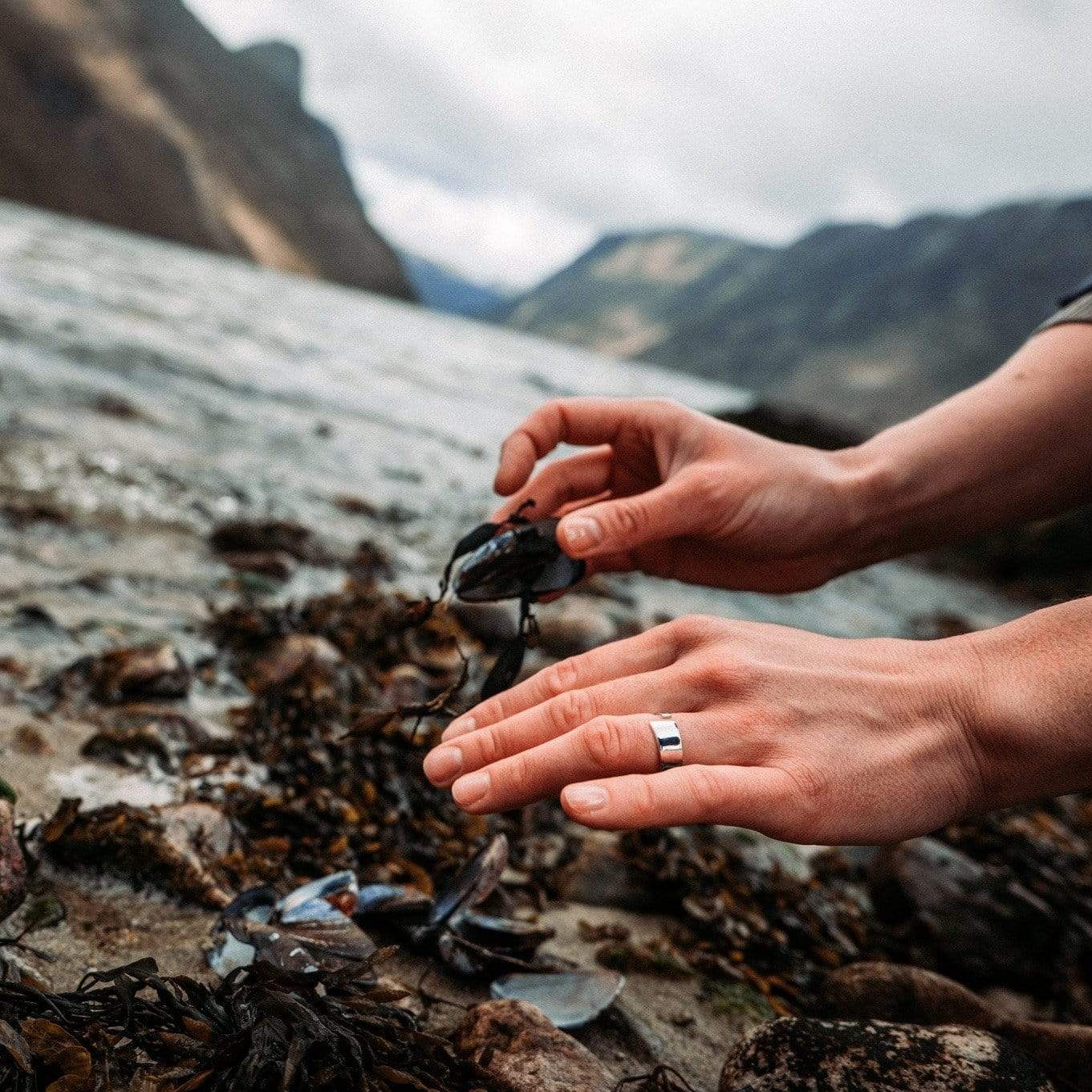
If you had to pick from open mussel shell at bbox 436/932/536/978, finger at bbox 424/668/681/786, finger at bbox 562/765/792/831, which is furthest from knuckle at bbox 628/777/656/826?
open mussel shell at bbox 436/932/536/978

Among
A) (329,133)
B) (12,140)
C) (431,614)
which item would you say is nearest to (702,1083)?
(431,614)

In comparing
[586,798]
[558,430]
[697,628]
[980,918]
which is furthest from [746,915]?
[558,430]

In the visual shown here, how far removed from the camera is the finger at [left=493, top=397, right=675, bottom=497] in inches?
102

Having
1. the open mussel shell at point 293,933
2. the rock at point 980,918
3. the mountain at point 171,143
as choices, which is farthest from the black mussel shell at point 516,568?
the mountain at point 171,143

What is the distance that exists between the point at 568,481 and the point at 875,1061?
1913 millimetres

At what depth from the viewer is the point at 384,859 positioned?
2480 millimetres

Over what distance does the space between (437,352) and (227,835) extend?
33.9 meters

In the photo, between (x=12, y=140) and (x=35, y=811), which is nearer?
(x=35, y=811)

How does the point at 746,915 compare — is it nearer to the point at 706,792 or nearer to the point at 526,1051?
the point at 526,1051

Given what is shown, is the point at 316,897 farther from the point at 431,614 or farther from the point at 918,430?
the point at 918,430

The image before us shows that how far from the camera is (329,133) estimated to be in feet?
562

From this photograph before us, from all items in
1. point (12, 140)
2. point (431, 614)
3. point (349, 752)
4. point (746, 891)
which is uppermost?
point (12, 140)

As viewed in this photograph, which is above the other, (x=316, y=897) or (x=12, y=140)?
(x=12, y=140)

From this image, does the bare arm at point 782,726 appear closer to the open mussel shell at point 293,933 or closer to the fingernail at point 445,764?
the fingernail at point 445,764
